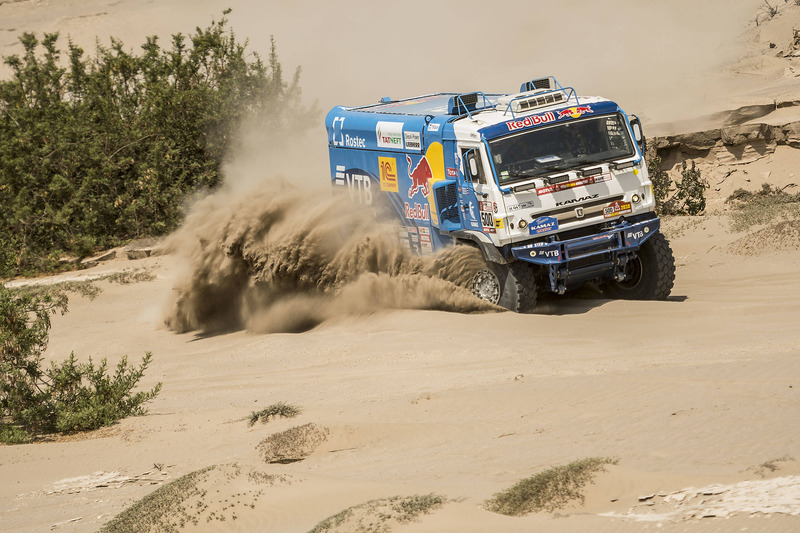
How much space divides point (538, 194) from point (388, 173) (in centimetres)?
253

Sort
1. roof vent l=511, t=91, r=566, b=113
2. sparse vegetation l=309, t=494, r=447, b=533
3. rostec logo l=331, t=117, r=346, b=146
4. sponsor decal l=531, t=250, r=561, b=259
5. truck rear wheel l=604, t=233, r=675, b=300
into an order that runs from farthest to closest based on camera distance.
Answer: rostec logo l=331, t=117, r=346, b=146 → truck rear wheel l=604, t=233, r=675, b=300 → roof vent l=511, t=91, r=566, b=113 → sponsor decal l=531, t=250, r=561, b=259 → sparse vegetation l=309, t=494, r=447, b=533

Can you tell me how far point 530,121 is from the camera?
447 inches

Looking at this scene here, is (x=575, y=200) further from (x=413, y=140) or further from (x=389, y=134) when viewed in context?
(x=389, y=134)

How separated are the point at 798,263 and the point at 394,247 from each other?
5.58 m

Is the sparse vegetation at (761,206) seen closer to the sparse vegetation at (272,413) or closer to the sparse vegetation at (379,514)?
the sparse vegetation at (272,413)

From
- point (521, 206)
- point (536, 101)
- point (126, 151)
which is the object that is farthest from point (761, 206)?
point (126, 151)

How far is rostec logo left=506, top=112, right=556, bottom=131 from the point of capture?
11289 mm

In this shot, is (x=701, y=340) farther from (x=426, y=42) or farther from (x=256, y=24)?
(x=256, y=24)

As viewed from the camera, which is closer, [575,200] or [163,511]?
[163,511]

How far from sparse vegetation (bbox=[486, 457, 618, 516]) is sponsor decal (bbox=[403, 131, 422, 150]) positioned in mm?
6778

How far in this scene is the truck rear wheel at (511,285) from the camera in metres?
11.4

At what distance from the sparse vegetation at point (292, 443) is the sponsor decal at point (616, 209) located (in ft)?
16.8

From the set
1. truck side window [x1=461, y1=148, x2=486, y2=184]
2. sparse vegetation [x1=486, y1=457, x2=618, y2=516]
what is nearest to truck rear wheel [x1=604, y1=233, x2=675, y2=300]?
truck side window [x1=461, y1=148, x2=486, y2=184]

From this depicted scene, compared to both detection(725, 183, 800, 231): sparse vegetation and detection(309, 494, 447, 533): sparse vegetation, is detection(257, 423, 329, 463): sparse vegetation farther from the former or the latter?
detection(725, 183, 800, 231): sparse vegetation
